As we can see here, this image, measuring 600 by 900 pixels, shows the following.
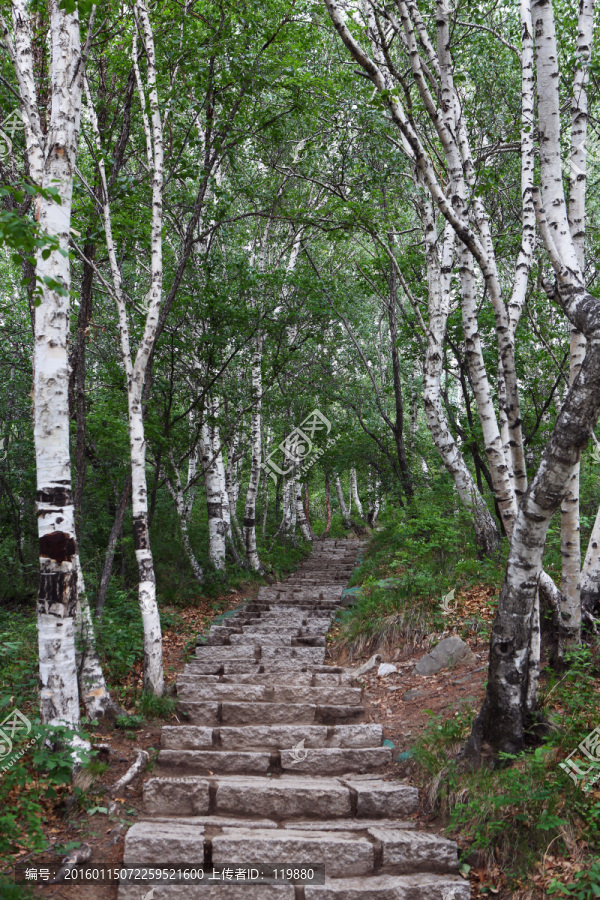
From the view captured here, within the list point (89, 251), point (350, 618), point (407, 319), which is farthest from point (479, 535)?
point (89, 251)

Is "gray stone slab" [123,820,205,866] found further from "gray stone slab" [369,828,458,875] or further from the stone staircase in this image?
"gray stone slab" [369,828,458,875]

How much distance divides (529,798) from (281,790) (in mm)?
1847

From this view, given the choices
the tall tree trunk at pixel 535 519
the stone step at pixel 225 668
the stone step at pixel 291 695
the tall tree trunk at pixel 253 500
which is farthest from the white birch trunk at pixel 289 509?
the tall tree trunk at pixel 535 519

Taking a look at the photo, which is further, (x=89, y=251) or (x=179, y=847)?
(x=89, y=251)

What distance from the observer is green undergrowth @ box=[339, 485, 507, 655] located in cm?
729

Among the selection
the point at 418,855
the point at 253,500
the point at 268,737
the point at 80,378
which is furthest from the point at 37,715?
the point at 253,500

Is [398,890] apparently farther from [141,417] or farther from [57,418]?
[141,417]

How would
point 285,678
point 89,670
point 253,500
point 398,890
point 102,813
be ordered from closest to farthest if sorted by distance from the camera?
1. point 398,890
2. point 102,813
3. point 89,670
4. point 285,678
5. point 253,500

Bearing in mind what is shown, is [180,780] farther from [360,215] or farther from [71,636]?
[360,215]

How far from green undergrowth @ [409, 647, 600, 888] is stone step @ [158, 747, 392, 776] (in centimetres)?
46

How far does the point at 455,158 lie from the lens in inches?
197

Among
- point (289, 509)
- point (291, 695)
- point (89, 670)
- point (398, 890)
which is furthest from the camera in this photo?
point (289, 509)

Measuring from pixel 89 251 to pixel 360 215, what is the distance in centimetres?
463

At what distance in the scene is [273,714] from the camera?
5.80 m
